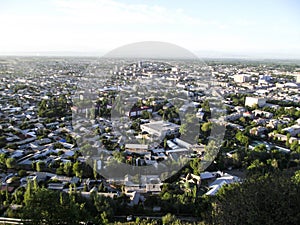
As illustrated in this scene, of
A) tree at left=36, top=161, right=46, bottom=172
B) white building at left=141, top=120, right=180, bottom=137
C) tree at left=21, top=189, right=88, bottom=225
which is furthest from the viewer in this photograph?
white building at left=141, top=120, right=180, bottom=137

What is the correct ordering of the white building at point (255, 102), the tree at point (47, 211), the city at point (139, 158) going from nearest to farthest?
the tree at point (47, 211) → the city at point (139, 158) → the white building at point (255, 102)

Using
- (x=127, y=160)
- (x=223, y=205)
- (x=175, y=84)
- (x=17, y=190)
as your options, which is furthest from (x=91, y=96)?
(x=223, y=205)

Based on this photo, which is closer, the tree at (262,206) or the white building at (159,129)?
the tree at (262,206)

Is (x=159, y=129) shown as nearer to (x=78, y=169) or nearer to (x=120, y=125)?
(x=120, y=125)

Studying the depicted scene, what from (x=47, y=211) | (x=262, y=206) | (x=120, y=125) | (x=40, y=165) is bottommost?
(x=40, y=165)

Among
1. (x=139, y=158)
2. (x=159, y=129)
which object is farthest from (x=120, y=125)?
(x=139, y=158)

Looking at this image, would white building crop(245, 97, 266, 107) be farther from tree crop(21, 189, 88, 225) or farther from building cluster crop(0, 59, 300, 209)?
tree crop(21, 189, 88, 225)

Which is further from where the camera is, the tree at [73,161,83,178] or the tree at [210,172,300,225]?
the tree at [73,161,83,178]

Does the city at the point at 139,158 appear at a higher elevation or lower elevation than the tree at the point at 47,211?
lower

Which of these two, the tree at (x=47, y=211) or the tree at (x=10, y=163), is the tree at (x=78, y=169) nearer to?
the tree at (x=10, y=163)

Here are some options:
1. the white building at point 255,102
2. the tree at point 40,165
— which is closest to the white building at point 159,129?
the tree at point 40,165

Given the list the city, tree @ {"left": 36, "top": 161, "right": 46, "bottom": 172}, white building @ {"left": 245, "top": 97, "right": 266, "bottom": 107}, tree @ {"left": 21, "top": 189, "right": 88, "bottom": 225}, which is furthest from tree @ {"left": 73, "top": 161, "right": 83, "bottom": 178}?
white building @ {"left": 245, "top": 97, "right": 266, "bottom": 107}

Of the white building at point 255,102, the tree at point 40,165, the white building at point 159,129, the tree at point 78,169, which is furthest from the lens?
the white building at point 255,102
